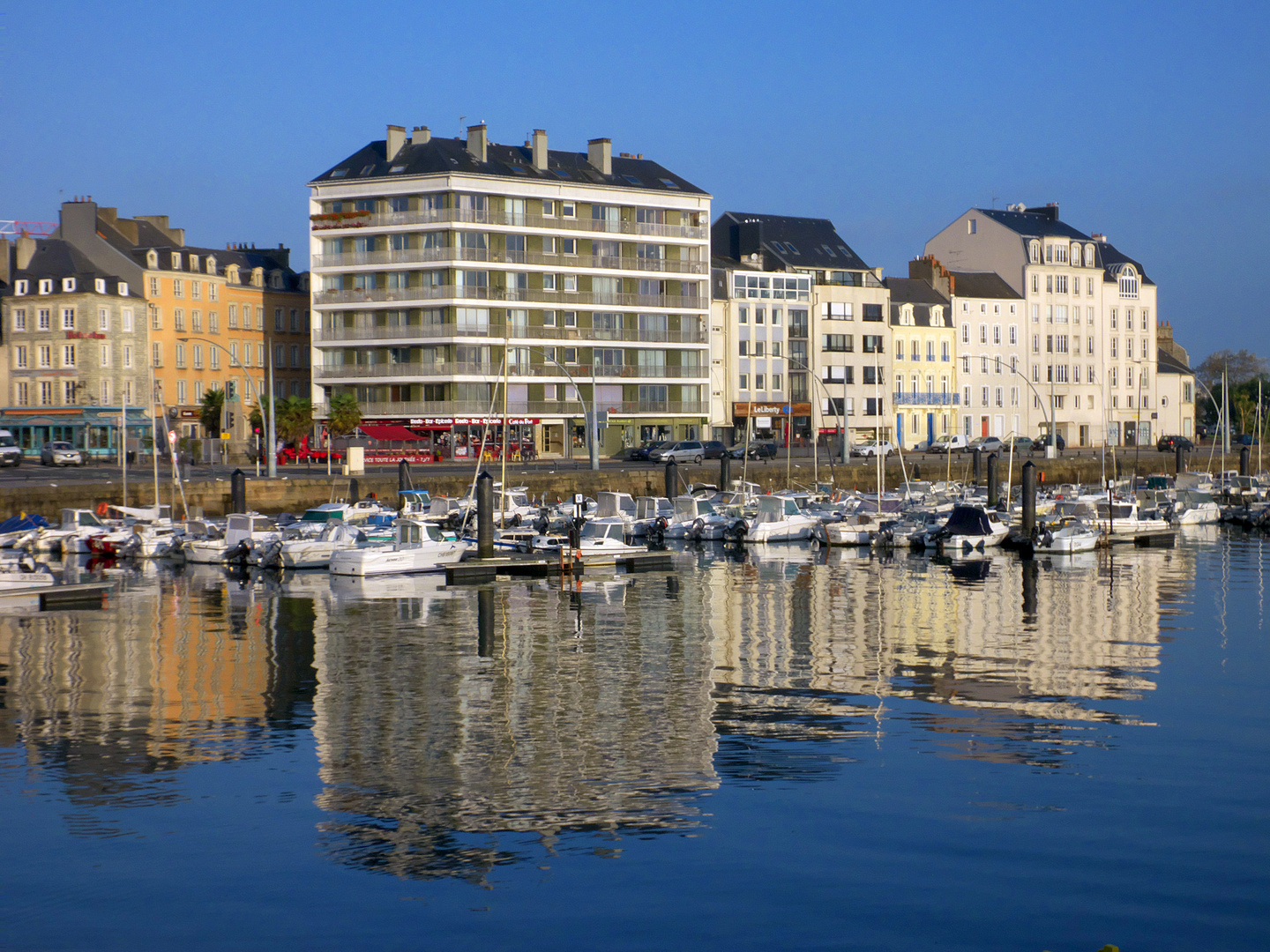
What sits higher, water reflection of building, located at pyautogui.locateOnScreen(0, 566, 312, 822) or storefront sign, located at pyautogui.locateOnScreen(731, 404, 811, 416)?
storefront sign, located at pyautogui.locateOnScreen(731, 404, 811, 416)

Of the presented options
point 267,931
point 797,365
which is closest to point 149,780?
point 267,931

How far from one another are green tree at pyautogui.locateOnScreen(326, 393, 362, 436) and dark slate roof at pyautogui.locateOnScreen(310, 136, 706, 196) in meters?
17.6

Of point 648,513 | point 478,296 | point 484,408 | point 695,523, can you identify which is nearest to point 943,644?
point 695,523

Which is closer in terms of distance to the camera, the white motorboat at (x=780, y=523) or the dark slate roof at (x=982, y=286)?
the white motorboat at (x=780, y=523)

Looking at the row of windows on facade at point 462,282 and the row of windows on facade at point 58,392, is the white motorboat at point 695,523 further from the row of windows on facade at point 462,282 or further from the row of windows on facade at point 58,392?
the row of windows on facade at point 58,392

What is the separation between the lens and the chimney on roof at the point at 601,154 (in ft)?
375

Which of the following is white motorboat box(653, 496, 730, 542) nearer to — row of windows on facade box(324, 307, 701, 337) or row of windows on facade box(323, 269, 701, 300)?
row of windows on facade box(324, 307, 701, 337)

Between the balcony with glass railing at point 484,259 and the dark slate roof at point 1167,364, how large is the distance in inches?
2291

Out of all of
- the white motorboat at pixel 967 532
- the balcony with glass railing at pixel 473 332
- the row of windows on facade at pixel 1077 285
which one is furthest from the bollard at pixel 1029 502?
the row of windows on facade at pixel 1077 285

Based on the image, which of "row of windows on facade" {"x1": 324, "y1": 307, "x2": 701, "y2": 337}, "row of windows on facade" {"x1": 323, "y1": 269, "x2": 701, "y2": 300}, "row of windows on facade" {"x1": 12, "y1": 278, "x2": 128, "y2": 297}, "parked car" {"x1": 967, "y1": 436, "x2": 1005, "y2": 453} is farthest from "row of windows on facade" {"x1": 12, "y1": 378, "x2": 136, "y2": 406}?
"parked car" {"x1": 967, "y1": 436, "x2": 1005, "y2": 453}

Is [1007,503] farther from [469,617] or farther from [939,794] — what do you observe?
[939,794]

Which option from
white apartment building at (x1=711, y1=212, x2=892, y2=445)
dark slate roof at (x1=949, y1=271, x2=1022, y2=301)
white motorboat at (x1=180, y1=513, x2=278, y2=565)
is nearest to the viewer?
white motorboat at (x1=180, y1=513, x2=278, y2=565)

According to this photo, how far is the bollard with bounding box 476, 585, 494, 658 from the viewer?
110 ft

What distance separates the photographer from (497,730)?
79.5ft
